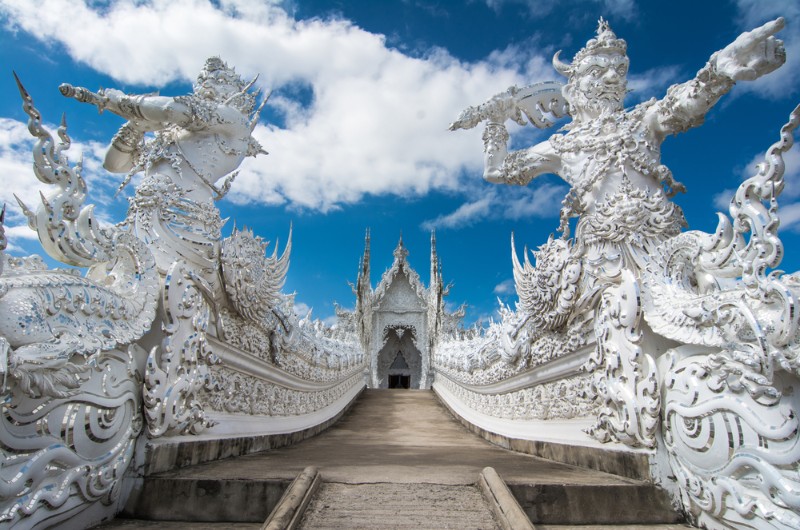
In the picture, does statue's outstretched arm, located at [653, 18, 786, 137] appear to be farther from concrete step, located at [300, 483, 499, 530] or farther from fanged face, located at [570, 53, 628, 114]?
concrete step, located at [300, 483, 499, 530]

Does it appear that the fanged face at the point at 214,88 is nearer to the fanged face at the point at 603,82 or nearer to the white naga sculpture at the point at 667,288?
the white naga sculpture at the point at 667,288

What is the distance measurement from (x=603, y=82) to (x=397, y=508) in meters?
3.65

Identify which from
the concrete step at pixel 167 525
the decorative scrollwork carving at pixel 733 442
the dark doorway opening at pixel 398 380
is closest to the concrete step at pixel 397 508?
the concrete step at pixel 167 525

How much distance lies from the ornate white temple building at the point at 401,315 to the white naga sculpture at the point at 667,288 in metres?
14.1

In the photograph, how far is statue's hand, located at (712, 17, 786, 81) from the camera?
2514 mm

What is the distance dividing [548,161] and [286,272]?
2.89 meters

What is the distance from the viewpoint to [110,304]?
242cm

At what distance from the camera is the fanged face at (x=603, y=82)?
3.97 m

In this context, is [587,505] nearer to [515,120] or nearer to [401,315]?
[515,120]

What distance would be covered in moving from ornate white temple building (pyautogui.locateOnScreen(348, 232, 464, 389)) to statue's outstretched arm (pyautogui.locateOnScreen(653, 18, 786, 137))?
580 inches

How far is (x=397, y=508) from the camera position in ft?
7.15

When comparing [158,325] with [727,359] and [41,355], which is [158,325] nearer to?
[41,355]

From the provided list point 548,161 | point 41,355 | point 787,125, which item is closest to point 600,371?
point 787,125

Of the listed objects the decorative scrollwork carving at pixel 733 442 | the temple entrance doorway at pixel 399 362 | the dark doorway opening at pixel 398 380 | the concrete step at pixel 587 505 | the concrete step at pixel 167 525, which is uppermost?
the temple entrance doorway at pixel 399 362
